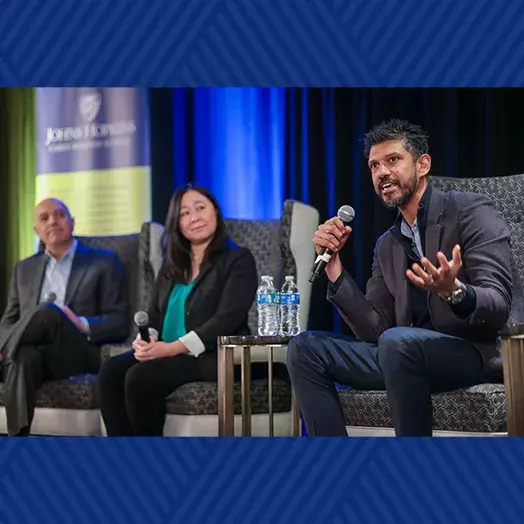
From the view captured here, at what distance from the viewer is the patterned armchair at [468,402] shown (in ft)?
7.47

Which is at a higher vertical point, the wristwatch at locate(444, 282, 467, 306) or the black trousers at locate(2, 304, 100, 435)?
the wristwatch at locate(444, 282, 467, 306)

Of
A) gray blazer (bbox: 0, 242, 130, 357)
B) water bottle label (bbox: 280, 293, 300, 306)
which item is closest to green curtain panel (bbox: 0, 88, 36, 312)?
gray blazer (bbox: 0, 242, 130, 357)

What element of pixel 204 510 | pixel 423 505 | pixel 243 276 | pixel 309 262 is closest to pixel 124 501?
pixel 204 510

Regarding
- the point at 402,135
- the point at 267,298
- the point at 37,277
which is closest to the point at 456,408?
the point at 402,135

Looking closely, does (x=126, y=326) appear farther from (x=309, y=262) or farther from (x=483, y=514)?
(x=483, y=514)

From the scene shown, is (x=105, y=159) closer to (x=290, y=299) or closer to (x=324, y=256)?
(x=290, y=299)

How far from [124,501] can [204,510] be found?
0.48ft

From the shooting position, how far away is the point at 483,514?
1.60 m

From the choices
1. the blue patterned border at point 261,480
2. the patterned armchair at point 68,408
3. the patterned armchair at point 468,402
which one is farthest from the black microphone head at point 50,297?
the blue patterned border at point 261,480

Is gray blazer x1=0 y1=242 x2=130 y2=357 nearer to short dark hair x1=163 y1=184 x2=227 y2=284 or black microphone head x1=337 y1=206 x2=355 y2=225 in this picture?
short dark hair x1=163 y1=184 x2=227 y2=284

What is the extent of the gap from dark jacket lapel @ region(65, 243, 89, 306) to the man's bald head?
65 millimetres

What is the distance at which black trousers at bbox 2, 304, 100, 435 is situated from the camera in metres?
3.04

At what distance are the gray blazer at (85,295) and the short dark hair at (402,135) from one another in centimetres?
135

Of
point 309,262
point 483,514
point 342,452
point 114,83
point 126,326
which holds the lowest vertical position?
point 483,514
